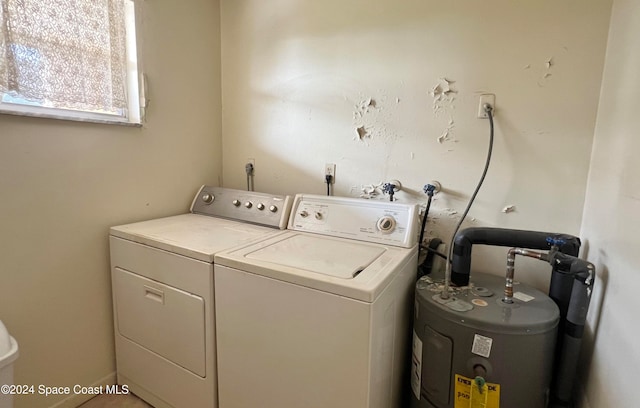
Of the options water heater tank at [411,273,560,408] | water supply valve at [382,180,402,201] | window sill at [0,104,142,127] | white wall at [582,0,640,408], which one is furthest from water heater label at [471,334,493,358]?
window sill at [0,104,142,127]

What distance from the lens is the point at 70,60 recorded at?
4.56 ft

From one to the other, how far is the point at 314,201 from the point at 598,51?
1.37 metres

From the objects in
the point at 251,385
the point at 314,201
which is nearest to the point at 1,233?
the point at 251,385

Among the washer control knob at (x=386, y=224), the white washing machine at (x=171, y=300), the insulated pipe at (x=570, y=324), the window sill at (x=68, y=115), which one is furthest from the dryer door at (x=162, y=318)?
the insulated pipe at (x=570, y=324)

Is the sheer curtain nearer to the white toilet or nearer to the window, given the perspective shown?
the window

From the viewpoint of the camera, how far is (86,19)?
1.43 meters

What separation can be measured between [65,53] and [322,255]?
1.44 meters

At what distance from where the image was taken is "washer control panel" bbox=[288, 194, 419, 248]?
4.63 ft

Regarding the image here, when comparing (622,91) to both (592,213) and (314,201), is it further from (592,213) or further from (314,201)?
(314,201)

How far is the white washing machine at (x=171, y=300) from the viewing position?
50.4 inches

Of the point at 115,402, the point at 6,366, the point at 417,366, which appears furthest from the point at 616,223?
the point at 115,402

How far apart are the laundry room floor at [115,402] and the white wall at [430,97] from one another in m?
1.35

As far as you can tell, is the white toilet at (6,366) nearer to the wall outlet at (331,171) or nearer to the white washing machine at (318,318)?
the white washing machine at (318,318)

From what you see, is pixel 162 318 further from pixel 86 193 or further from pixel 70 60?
pixel 70 60
